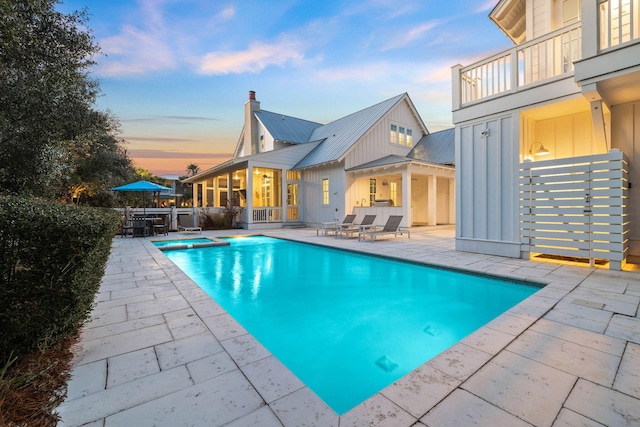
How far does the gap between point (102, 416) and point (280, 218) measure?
46.5 feet

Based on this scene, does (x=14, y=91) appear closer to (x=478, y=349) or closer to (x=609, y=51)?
(x=478, y=349)

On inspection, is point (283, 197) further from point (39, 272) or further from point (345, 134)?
point (39, 272)

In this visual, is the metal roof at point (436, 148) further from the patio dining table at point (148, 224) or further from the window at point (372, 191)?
the patio dining table at point (148, 224)

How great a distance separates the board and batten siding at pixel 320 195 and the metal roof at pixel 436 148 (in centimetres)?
494

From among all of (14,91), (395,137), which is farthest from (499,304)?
(395,137)

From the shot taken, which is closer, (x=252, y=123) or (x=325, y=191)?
(x=325, y=191)

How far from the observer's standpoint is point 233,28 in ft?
36.3

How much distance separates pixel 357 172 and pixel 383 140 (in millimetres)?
3138

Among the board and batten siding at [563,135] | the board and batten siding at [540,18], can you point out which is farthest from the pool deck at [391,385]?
the board and batten siding at [540,18]

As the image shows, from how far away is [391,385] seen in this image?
1.97 meters

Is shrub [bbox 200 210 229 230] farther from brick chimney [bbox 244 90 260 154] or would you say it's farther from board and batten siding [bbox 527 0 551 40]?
board and batten siding [bbox 527 0 551 40]

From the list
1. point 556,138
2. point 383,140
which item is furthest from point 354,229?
point 383,140

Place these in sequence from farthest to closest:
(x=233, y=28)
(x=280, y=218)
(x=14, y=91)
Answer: (x=280, y=218) → (x=233, y=28) → (x=14, y=91)

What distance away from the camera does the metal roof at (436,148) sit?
15.1m
